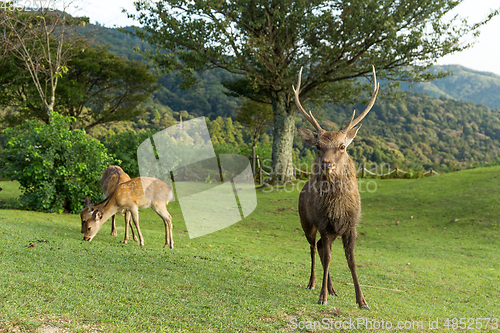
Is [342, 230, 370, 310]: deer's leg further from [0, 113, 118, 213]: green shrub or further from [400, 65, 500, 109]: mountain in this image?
[400, 65, 500, 109]: mountain

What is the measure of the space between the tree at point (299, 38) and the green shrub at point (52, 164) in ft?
26.8

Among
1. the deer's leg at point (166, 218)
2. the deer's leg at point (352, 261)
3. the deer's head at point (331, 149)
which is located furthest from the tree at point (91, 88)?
the deer's leg at point (352, 261)

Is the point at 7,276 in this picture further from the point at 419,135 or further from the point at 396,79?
the point at 419,135

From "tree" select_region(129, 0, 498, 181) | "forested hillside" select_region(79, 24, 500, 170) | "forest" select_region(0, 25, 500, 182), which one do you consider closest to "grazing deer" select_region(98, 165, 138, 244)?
"tree" select_region(129, 0, 498, 181)

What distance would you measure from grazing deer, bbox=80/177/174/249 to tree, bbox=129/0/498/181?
36.4ft

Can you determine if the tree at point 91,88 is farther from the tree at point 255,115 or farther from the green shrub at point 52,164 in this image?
the green shrub at point 52,164

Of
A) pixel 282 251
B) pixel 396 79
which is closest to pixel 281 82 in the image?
pixel 396 79

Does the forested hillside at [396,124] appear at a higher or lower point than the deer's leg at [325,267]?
higher

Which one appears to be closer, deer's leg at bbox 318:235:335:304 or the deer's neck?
deer's leg at bbox 318:235:335:304

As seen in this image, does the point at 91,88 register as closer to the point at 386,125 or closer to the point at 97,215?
the point at 97,215

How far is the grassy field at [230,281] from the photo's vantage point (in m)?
3.19

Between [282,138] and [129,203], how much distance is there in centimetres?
1358

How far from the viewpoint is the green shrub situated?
9.55 m

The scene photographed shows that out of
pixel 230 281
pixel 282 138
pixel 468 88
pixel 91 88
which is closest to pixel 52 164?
pixel 230 281
